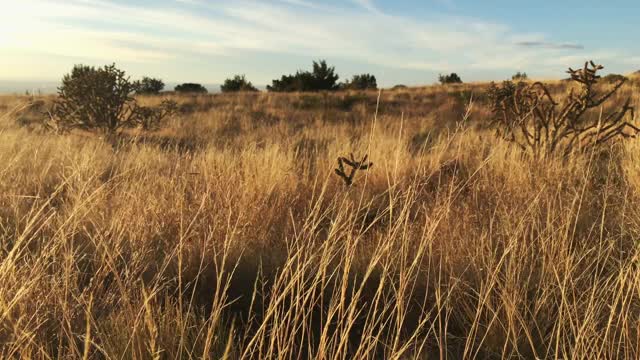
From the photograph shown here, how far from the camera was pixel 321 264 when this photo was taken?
5.28 feet

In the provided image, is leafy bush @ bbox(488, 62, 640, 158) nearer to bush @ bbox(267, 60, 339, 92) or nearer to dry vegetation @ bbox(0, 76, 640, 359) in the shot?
dry vegetation @ bbox(0, 76, 640, 359)

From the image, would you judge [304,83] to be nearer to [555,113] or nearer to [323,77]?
[323,77]

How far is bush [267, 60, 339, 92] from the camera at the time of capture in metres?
22.9

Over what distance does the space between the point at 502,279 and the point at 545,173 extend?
6.97 ft

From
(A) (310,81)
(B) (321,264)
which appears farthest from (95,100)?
(A) (310,81)

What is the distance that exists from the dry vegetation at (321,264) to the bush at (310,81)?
1742cm

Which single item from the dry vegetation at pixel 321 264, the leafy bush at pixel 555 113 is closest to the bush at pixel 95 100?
the dry vegetation at pixel 321 264

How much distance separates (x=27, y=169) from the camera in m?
4.47

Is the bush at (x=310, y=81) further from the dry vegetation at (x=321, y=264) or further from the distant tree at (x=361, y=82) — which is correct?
the dry vegetation at (x=321, y=264)

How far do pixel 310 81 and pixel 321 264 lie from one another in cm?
2179

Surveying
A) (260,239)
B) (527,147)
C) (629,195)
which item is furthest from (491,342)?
(527,147)

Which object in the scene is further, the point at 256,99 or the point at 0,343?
the point at 256,99

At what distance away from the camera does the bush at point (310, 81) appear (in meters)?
22.9

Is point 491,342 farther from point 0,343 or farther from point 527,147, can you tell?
point 527,147
